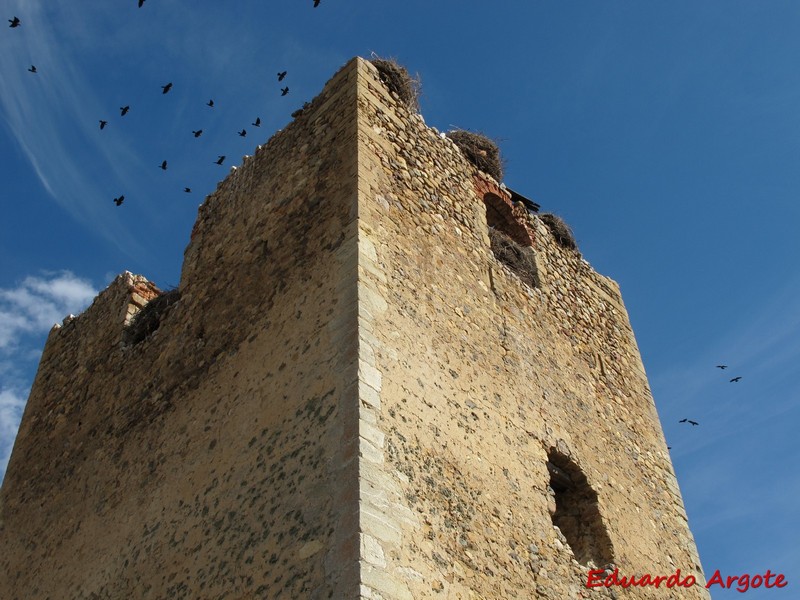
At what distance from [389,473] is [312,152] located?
308 cm

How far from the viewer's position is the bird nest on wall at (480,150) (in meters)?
8.61

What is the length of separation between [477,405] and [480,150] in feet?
10.7

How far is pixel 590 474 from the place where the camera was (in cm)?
727

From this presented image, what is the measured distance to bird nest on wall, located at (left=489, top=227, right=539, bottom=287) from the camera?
8086 millimetres

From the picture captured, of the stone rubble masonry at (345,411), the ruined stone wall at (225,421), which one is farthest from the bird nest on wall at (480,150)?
the ruined stone wall at (225,421)

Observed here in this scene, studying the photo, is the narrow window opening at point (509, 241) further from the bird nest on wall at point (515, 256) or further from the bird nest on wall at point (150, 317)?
the bird nest on wall at point (150, 317)

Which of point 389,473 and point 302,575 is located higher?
point 389,473

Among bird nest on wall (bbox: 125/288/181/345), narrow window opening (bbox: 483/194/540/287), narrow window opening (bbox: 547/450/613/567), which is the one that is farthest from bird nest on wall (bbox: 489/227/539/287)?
bird nest on wall (bbox: 125/288/181/345)

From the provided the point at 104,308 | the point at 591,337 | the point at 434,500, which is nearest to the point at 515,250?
the point at 591,337

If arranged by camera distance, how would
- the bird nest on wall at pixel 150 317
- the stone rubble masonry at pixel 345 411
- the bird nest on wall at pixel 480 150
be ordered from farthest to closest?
the bird nest on wall at pixel 480 150
the bird nest on wall at pixel 150 317
the stone rubble masonry at pixel 345 411

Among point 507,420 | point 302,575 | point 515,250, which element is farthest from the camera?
point 515,250

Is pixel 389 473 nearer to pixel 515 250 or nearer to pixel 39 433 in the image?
pixel 515 250

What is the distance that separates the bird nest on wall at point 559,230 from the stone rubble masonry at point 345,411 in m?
0.27

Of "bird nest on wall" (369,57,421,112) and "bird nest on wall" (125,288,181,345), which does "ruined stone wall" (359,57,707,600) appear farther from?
"bird nest on wall" (125,288,181,345)
